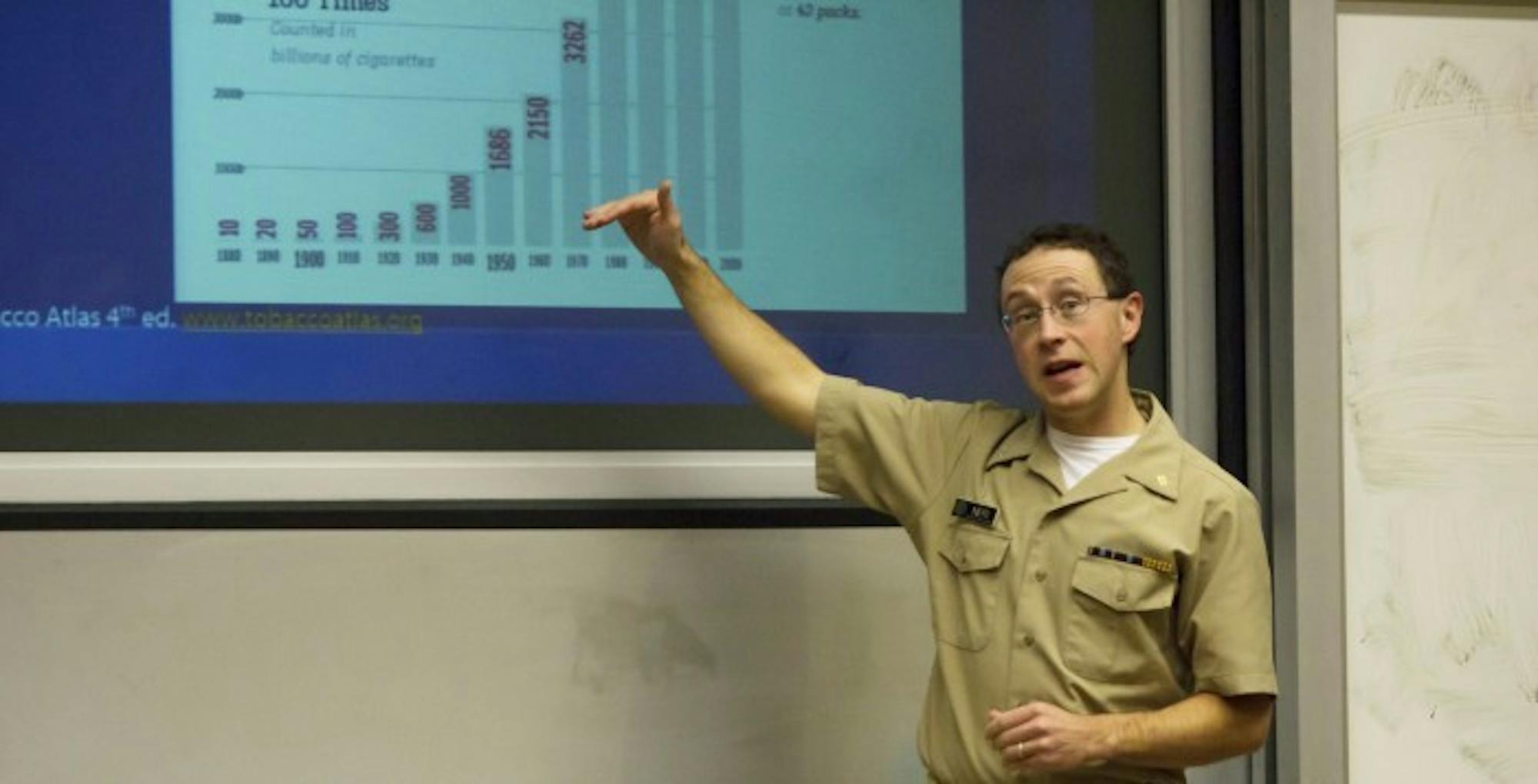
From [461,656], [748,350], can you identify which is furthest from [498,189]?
[461,656]

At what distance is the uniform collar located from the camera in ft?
5.90

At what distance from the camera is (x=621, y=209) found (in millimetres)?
1912

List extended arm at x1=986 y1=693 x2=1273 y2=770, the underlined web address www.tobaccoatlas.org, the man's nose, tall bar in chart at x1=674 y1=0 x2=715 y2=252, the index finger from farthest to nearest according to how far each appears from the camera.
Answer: tall bar in chart at x1=674 y1=0 x2=715 y2=252 < the underlined web address www.tobaccoatlas.org < the index finger < the man's nose < extended arm at x1=986 y1=693 x2=1273 y2=770

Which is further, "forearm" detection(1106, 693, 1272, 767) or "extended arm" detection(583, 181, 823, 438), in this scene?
"extended arm" detection(583, 181, 823, 438)

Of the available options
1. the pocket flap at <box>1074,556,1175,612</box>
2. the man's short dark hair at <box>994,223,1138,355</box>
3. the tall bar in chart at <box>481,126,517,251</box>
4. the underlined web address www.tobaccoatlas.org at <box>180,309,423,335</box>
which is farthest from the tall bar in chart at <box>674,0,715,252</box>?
the pocket flap at <box>1074,556,1175,612</box>

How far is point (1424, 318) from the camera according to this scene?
7.17ft

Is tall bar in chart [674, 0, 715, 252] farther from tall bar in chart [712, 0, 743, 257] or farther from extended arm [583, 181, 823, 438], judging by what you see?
extended arm [583, 181, 823, 438]

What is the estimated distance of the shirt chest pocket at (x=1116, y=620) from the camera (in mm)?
1753

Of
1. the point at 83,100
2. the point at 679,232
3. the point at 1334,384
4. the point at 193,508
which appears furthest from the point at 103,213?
the point at 1334,384

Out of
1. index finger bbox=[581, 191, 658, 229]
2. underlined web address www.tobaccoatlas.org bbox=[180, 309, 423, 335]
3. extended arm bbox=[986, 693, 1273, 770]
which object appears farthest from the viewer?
underlined web address www.tobaccoatlas.org bbox=[180, 309, 423, 335]

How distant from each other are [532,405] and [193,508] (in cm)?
46

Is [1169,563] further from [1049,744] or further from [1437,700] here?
[1437,700]

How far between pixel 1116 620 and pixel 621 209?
2.54 ft

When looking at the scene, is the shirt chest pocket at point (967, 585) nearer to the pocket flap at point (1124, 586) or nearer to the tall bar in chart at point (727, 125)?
the pocket flap at point (1124, 586)
